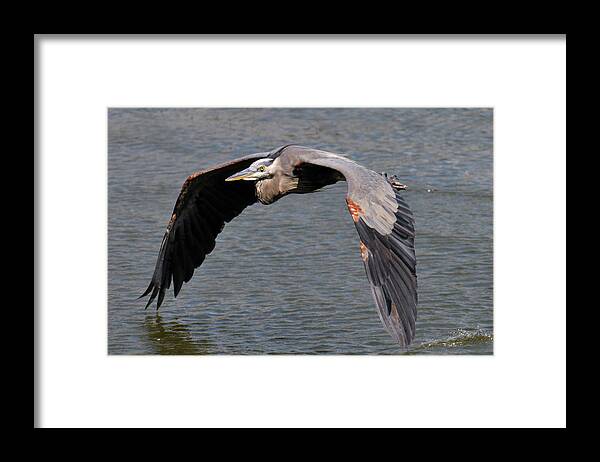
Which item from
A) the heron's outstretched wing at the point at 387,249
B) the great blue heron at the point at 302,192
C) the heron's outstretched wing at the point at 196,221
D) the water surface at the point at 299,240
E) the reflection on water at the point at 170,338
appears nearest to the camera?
the heron's outstretched wing at the point at 387,249

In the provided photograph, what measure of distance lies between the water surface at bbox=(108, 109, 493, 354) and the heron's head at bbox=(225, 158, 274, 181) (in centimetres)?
98

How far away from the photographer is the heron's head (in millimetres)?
9505

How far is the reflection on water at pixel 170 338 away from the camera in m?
9.29

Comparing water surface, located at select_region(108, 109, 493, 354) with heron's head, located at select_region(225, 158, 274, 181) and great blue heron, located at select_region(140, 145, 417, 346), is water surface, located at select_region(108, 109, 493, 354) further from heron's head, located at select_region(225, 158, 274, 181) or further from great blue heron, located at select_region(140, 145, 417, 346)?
heron's head, located at select_region(225, 158, 274, 181)

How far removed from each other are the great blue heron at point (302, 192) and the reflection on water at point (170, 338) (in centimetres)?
16

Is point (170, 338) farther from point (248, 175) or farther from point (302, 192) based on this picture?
point (302, 192)

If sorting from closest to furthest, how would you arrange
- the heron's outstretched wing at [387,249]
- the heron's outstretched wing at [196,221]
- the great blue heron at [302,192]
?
1. the heron's outstretched wing at [387,249]
2. the great blue heron at [302,192]
3. the heron's outstretched wing at [196,221]

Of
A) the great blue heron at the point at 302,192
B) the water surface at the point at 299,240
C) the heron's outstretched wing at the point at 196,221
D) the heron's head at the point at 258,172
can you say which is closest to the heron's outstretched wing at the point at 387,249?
the great blue heron at the point at 302,192

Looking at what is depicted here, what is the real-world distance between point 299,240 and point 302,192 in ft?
4.56

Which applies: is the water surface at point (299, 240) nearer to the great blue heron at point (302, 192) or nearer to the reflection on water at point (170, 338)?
the reflection on water at point (170, 338)
